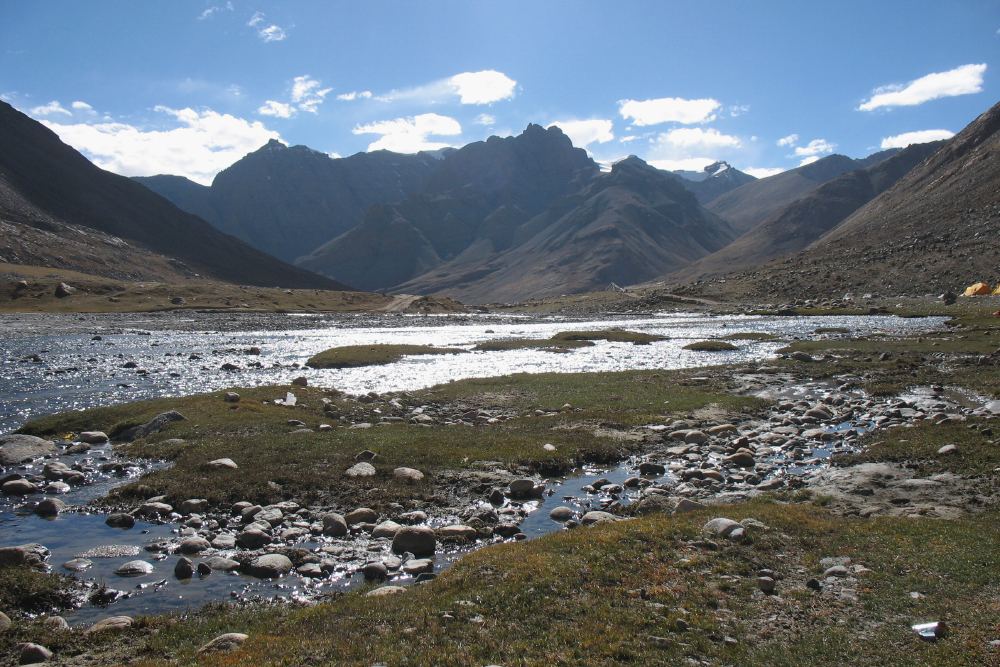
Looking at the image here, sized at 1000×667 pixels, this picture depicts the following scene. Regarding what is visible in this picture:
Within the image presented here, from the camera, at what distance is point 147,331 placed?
84.4m

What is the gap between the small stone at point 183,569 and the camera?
39.9 ft

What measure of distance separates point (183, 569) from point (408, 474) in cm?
730

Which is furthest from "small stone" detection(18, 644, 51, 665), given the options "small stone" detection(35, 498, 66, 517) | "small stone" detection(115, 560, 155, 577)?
"small stone" detection(35, 498, 66, 517)

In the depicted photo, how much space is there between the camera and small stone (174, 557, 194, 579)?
12.2 meters

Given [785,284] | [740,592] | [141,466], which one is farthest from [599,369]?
[785,284]

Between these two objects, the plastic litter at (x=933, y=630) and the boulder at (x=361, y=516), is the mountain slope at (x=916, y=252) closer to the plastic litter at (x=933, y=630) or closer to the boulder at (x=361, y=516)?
the plastic litter at (x=933, y=630)

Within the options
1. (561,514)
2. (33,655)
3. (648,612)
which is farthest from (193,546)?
(648,612)

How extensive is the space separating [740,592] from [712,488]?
25.3 feet

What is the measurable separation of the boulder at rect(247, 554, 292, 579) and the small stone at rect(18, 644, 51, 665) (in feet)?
13.3

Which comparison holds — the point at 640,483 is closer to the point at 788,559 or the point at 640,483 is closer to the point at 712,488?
the point at 712,488

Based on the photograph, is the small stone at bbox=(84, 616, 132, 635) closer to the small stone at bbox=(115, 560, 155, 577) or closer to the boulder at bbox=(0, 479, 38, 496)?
the small stone at bbox=(115, 560, 155, 577)

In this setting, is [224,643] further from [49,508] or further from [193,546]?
[49,508]

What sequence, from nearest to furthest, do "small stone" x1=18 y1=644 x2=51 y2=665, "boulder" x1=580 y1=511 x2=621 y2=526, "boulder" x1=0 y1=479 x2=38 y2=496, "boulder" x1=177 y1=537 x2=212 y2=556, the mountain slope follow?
"small stone" x1=18 y1=644 x2=51 y2=665, "boulder" x1=177 y1=537 x2=212 y2=556, "boulder" x1=580 y1=511 x2=621 y2=526, "boulder" x1=0 y1=479 x2=38 y2=496, the mountain slope

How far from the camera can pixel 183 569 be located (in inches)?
483
